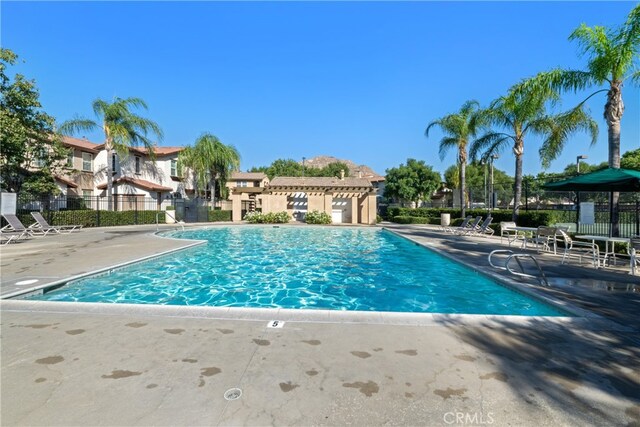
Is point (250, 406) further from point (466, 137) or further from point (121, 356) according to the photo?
point (466, 137)

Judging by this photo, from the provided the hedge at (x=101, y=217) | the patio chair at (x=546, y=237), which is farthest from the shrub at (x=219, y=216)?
the patio chair at (x=546, y=237)

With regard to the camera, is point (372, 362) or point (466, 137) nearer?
point (372, 362)

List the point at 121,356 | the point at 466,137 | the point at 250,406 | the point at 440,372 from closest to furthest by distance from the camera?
the point at 250,406
the point at 440,372
the point at 121,356
the point at 466,137

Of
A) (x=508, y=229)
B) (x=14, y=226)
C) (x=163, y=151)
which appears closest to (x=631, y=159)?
(x=508, y=229)

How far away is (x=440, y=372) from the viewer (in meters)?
3.17

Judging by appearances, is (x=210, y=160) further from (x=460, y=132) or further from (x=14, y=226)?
(x=460, y=132)

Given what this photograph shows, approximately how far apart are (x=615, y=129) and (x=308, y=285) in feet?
34.7

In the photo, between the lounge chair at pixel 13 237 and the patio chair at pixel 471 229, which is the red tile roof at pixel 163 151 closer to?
the lounge chair at pixel 13 237

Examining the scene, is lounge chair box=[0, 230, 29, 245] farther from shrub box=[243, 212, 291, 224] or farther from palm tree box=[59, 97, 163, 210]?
shrub box=[243, 212, 291, 224]

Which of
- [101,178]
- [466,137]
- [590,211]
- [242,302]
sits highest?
[466,137]

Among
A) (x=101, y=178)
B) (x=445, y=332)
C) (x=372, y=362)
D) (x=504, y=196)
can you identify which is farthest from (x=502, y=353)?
(x=504, y=196)

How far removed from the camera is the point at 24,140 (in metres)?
17.9

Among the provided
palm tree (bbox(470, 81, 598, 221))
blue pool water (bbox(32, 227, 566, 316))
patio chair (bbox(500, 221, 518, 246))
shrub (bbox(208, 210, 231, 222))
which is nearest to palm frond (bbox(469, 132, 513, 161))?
palm tree (bbox(470, 81, 598, 221))

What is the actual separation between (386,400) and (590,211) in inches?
503
